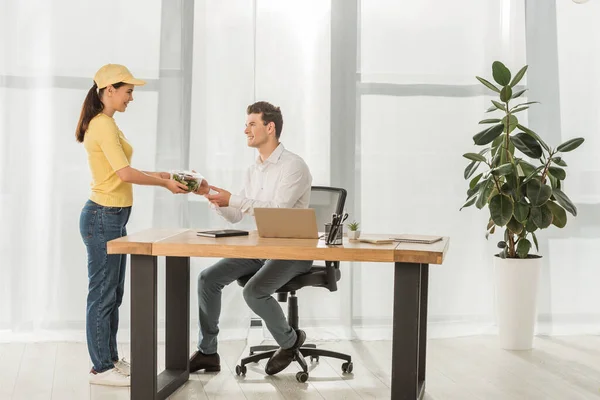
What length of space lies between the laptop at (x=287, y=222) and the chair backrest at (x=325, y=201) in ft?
2.43

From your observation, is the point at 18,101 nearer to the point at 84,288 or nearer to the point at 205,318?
the point at 84,288

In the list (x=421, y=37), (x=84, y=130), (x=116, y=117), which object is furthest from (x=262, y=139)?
(x=421, y=37)

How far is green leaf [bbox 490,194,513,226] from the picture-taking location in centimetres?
439

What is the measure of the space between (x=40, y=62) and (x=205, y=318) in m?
1.94

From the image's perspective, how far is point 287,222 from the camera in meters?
3.29

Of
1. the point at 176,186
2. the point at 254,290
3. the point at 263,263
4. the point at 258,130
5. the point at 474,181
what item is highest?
the point at 258,130

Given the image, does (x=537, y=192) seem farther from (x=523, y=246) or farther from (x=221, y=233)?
(x=221, y=233)

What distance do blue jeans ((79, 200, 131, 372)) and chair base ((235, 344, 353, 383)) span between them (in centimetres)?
68

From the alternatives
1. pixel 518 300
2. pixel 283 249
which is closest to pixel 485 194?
pixel 518 300

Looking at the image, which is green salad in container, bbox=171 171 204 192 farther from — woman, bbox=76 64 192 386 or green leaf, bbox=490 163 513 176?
green leaf, bbox=490 163 513 176

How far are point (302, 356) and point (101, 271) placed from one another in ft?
3.63

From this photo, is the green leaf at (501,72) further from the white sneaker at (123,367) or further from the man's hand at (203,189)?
the white sneaker at (123,367)

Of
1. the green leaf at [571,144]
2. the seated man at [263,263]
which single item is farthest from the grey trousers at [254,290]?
the green leaf at [571,144]

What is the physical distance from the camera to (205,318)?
3.88 m
